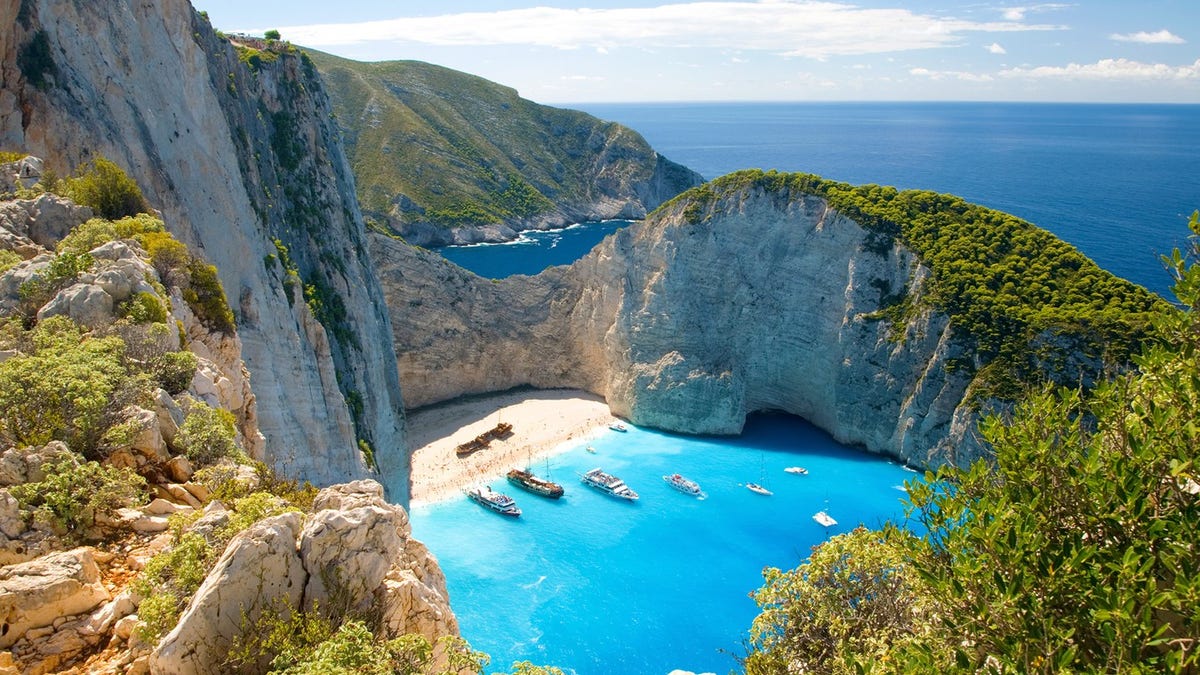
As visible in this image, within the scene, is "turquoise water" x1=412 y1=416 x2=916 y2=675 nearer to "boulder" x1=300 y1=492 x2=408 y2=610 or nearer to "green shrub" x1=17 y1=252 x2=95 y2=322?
"green shrub" x1=17 y1=252 x2=95 y2=322

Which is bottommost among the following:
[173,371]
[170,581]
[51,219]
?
[170,581]

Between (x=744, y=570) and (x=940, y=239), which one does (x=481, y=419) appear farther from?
(x=940, y=239)

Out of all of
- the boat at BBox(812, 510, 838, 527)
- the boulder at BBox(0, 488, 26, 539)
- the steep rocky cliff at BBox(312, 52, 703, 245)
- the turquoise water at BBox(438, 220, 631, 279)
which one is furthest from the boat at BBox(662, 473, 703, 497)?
the steep rocky cliff at BBox(312, 52, 703, 245)

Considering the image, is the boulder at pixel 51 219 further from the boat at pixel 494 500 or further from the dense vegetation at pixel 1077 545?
the boat at pixel 494 500

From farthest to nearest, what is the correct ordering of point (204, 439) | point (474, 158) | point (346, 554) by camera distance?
point (474, 158) < point (204, 439) < point (346, 554)

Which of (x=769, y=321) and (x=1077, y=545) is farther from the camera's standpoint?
(x=769, y=321)

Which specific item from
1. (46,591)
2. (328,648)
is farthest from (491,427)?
(328,648)

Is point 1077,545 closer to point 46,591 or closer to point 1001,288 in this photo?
point 46,591
